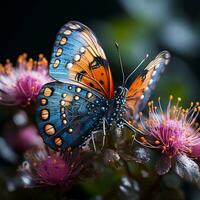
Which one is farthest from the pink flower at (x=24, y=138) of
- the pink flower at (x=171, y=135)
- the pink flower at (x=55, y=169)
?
the pink flower at (x=171, y=135)

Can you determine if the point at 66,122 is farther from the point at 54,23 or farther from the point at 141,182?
the point at 54,23

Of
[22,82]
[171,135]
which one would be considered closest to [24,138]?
[22,82]

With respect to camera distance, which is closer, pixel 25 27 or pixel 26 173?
pixel 26 173

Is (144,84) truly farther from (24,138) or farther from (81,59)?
(24,138)

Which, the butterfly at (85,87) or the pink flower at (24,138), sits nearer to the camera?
the butterfly at (85,87)

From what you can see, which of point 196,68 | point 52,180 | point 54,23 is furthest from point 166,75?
point 52,180

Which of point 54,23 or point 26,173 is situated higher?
point 26,173

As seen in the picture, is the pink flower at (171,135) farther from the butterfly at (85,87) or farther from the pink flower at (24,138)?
the pink flower at (24,138)
